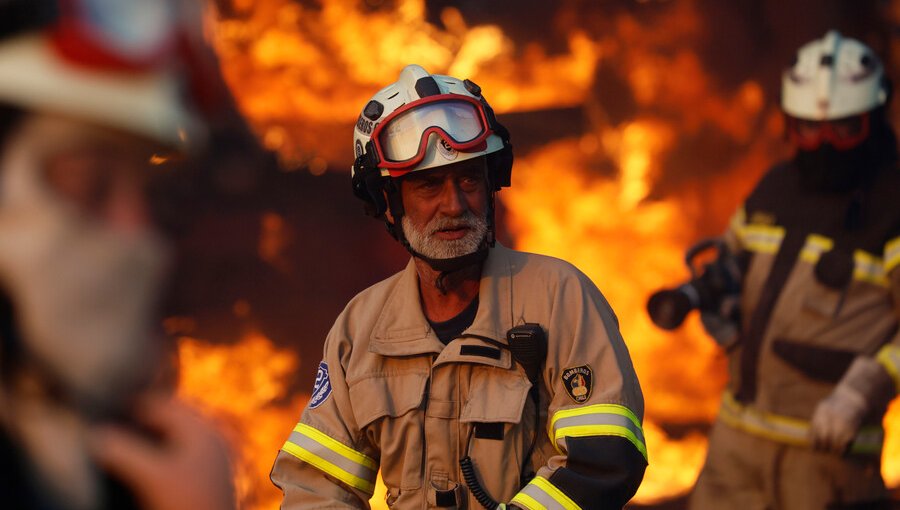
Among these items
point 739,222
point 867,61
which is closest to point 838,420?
point 739,222

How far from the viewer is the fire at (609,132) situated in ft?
28.2

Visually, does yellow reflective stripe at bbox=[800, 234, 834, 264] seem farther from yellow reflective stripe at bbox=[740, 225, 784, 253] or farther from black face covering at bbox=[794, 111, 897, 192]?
→ black face covering at bbox=[794, 111, 897, 192]

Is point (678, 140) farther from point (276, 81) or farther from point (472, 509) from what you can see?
point (472, 509)

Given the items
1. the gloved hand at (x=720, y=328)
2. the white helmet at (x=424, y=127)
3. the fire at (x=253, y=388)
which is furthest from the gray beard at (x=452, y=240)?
the fire at (x=253, y=388)

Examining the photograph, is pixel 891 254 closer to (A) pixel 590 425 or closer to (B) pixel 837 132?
(B) pixel 837 132

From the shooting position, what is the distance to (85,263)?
1318 mm

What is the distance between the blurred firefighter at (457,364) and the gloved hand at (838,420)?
5.66 feet

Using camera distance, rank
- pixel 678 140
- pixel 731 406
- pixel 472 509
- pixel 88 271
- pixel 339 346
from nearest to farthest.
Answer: pixel 88 271 → pixel 472 509 → pixel 339 346 → pixel 731 406 → pixel 678 140

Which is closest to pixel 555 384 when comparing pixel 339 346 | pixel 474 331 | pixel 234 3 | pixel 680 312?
pixel 474 331

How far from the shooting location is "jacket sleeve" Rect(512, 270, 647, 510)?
3205 millimetres

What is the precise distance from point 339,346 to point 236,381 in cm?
472

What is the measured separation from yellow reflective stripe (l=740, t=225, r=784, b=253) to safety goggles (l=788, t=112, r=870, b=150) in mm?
438

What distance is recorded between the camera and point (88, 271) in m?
1.32

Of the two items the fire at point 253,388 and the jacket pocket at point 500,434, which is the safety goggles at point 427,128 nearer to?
the jacket pocket at point 500,434
